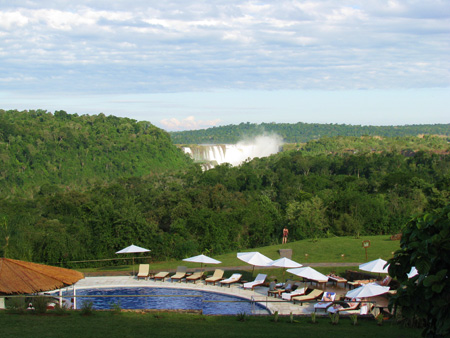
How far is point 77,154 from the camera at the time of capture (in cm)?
9262

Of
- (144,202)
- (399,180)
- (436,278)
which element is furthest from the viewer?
(144,202)

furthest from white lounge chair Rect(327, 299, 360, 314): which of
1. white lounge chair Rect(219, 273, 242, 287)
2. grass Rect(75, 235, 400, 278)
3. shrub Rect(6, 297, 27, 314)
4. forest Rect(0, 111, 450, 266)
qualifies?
forest Rect(0, 111, 450, 266)

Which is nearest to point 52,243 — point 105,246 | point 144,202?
point 105,246

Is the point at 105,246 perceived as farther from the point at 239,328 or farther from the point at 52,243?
the point at 239,328

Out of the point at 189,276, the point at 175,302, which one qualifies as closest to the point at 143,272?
the point at 189,276

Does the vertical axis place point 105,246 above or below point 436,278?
below

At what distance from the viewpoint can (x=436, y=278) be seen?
591 centimetres

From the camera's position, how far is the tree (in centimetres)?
595

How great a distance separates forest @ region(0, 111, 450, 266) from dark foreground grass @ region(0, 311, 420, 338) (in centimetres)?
1239

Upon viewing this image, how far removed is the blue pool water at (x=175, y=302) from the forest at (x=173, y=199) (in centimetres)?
614

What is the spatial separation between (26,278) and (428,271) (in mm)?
11000

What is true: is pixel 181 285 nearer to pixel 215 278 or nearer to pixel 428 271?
pixel 215 278

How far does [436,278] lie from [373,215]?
27.4 meters

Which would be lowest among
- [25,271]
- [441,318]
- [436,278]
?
[25,271]
